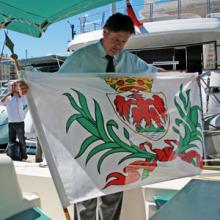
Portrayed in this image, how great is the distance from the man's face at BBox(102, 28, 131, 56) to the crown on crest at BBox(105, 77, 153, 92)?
7.2 inches

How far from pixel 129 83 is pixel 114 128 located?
11.6 inches

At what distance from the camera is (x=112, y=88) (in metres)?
1.93

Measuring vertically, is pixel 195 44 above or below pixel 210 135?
above

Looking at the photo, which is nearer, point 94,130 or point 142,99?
point 94,130

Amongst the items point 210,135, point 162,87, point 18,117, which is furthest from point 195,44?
point 162,87

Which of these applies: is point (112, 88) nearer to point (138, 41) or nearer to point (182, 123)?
point (182, 123)

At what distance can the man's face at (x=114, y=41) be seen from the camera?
1.99 m

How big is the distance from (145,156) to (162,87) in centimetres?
45

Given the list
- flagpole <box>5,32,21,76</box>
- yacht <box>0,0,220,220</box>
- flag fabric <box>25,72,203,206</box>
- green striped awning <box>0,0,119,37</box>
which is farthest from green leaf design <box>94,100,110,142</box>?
yacht <box>0,0,220,220</box>

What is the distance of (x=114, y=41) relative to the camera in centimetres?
201

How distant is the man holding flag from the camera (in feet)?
6.52

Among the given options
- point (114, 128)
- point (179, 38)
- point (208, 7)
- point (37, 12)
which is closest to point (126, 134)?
point (114, 128)

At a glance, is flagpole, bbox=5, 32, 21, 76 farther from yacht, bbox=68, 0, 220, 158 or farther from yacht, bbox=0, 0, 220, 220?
yacht, bbox=68, 0, 220, 158

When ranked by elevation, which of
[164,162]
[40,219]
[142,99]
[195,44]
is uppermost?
[195,44]
